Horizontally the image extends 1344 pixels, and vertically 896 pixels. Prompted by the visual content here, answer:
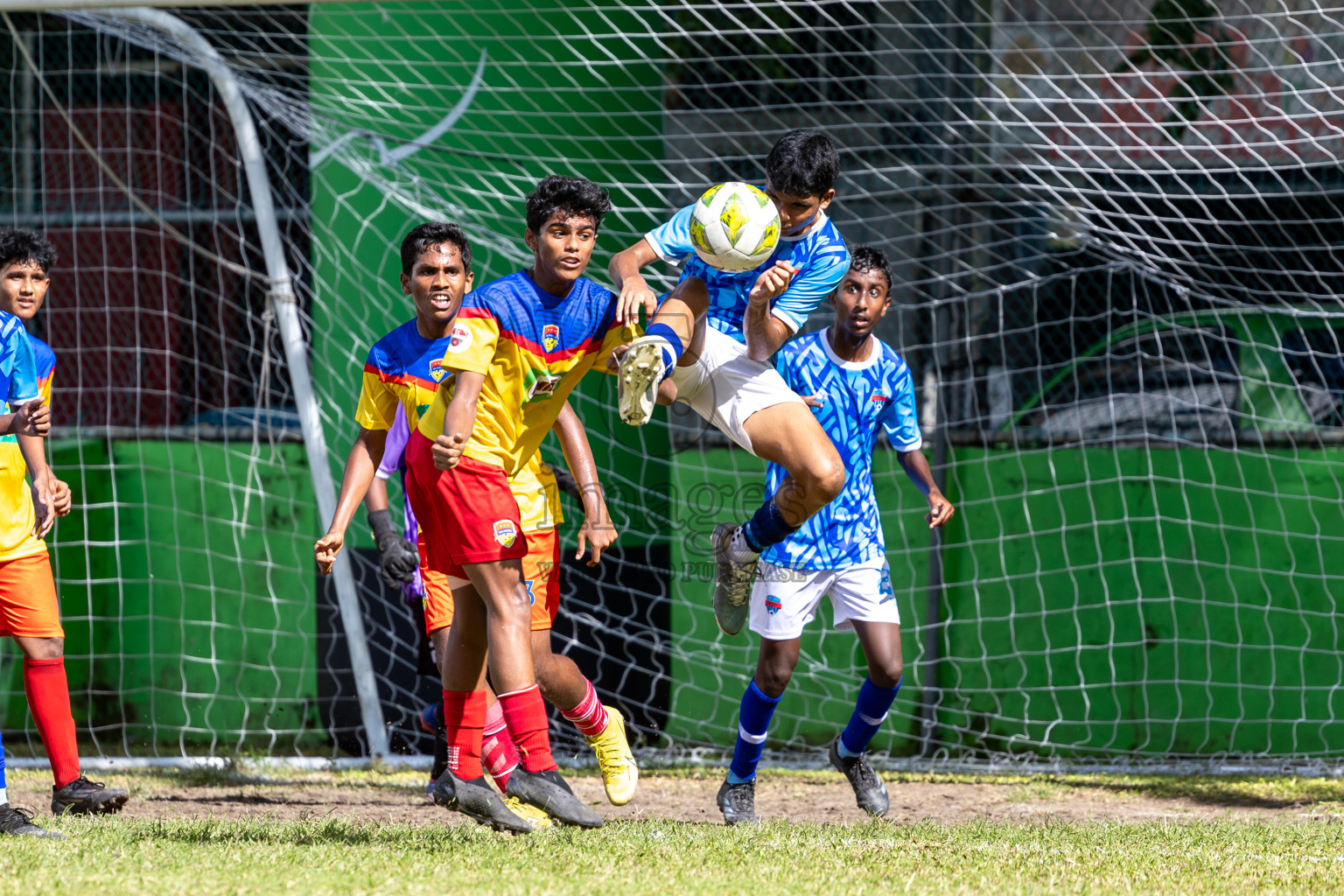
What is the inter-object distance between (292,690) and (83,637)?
1.10 m

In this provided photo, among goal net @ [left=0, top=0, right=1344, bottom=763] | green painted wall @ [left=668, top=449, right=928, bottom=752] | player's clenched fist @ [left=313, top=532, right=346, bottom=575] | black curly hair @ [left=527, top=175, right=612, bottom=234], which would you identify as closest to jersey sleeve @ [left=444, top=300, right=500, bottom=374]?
black curly hair @ [left=527, top=175, right=612, bottom=234]

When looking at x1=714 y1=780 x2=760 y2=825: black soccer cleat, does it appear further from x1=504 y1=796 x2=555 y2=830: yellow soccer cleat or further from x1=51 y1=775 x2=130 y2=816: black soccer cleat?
x1=51 y1=775 x2=130 y2=816: black soccer cleat

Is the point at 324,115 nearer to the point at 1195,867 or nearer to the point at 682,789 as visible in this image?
the point at 682,789

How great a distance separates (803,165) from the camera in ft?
13.4

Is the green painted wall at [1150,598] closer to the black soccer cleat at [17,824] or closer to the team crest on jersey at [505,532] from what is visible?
the team crest on jersey at [505,532]

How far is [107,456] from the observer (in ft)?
22.5

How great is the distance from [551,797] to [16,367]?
233cm

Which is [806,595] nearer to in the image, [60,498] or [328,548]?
[328,548]

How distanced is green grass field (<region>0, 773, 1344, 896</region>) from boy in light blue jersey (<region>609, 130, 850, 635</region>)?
107 cm

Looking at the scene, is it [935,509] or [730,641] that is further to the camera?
[730,641]

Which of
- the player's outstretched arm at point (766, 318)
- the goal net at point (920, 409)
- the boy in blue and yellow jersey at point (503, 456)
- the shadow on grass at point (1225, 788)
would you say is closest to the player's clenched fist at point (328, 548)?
the boy in blue and yellow jersey at point (503, 456)

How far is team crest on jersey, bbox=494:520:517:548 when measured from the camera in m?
3.75

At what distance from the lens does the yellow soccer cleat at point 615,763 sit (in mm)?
3842

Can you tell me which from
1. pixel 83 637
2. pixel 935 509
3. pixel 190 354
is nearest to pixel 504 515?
pixel 935 509
